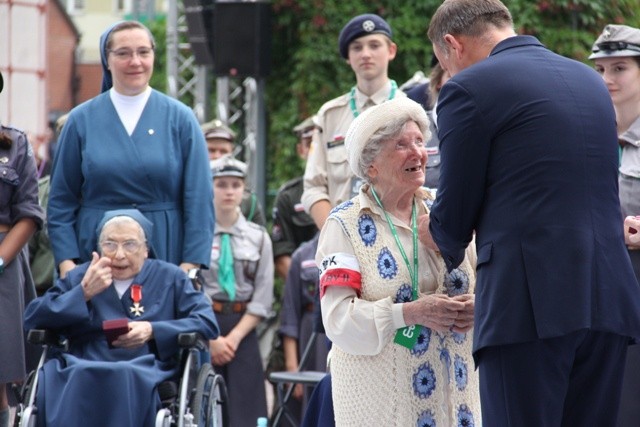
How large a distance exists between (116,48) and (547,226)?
326 centimetres

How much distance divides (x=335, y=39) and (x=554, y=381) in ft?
29.4

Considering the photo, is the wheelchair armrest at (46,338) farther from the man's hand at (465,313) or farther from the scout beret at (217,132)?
the scout beret at (217,132)

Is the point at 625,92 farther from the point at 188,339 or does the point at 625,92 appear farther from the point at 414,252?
the point at 188,339

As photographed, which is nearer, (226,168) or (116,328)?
(116,328)

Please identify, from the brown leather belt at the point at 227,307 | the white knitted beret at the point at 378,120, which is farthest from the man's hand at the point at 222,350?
the white knitted beret at the point at 378,120

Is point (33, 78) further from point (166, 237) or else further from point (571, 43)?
point (166, 237)

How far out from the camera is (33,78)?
1191cm

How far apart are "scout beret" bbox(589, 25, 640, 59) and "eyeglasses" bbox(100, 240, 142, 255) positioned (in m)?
2.26

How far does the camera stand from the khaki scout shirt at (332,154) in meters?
7.13

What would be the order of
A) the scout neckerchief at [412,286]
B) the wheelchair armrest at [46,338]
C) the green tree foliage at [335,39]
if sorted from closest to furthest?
the scout neckerchief at [412,286]
the wheelchair armrest at [46,338]
the green tree foliage at [335,39]

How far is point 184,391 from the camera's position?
19.5 feet

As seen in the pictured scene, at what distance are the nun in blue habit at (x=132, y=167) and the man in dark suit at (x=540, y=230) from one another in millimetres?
2724

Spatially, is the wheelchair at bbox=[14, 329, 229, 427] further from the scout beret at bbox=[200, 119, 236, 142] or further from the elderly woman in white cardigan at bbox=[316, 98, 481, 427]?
the scout beret at bbox=[200, 119, 236, 142]

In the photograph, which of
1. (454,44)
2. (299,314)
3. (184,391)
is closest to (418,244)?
(454,44)
